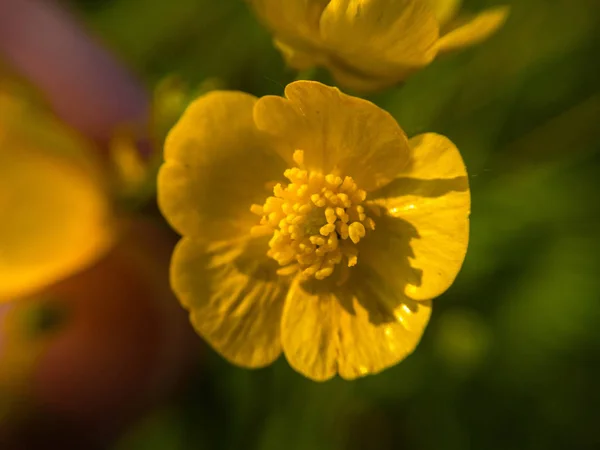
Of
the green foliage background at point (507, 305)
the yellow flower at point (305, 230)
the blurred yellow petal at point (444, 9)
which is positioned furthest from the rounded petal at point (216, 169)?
the green foliage background at point (507, 305)

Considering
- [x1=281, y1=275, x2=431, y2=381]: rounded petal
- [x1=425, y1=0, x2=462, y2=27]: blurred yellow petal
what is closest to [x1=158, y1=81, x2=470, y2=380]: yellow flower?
[x1=281, y1=275, x2=431, y2=381]: rounded petal

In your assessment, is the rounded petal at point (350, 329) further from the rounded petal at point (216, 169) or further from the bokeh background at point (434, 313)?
the bokeh background at point (434, 313)

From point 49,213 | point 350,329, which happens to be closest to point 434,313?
point 350,329

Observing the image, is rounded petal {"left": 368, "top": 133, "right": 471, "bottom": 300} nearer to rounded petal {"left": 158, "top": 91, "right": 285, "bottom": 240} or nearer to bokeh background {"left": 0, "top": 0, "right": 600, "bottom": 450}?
rounded petal {"left": 158, "top": 91, "right": 285, "bottom": 240}

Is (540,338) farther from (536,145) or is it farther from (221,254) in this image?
(221,254)

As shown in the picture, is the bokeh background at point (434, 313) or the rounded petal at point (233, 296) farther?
the bokeh background at point (434, 313)

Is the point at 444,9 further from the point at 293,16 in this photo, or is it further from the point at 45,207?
the point at 45,207
